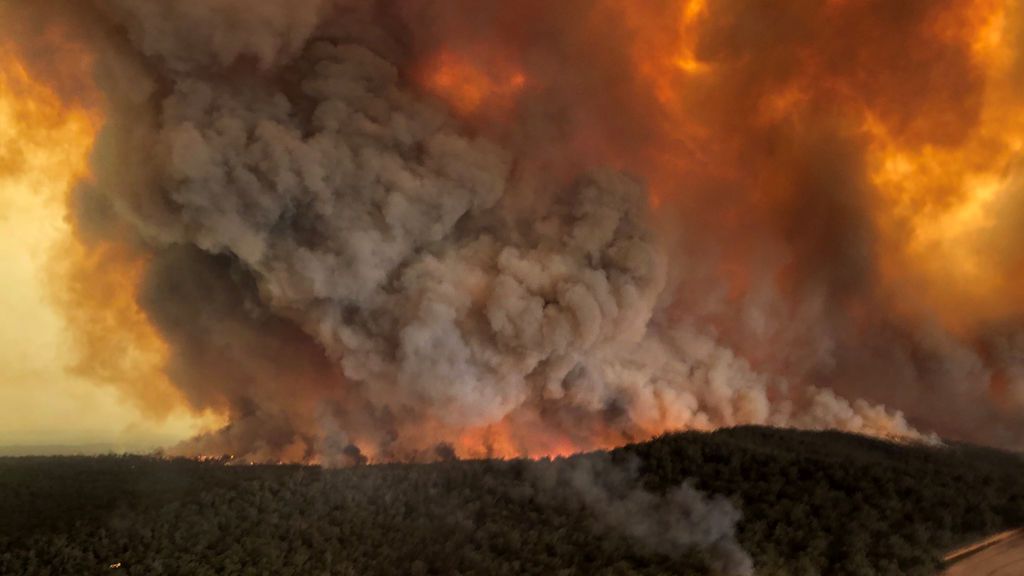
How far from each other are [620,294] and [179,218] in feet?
52.1

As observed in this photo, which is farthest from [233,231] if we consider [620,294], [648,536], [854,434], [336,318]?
[854,434]

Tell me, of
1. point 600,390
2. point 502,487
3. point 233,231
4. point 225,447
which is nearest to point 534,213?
point 600,390

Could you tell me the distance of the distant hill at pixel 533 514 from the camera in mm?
14125

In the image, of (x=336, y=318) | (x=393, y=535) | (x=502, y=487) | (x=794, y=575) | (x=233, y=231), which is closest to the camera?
(x=794, y=575)

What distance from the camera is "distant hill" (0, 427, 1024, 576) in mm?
14125

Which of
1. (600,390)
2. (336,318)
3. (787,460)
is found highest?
(336,318)

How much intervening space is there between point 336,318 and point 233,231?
4443 mm

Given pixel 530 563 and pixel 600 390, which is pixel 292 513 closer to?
pixel 530 563

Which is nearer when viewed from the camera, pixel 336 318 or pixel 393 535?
pixel 393 535

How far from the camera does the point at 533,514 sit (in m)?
16.8

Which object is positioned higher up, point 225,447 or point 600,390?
point 600,390

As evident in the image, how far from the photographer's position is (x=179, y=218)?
2381 centimetres

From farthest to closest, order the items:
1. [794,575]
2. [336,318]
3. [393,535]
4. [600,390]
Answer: [600,390]
[336,318]
[393,535]
[794,575]

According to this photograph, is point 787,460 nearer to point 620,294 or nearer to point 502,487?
point 502,487
